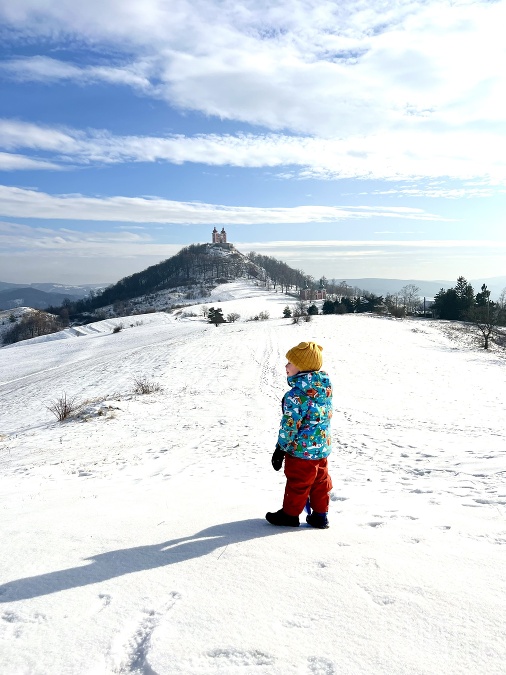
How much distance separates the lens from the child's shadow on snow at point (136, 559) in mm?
2887

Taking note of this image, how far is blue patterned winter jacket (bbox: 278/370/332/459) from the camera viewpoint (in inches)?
154

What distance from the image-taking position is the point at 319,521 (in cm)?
400

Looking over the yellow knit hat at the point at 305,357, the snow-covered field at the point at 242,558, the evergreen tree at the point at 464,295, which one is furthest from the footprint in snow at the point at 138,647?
the evergreen tree at the point at 464,295

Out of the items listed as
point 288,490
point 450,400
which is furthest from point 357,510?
point 450,400

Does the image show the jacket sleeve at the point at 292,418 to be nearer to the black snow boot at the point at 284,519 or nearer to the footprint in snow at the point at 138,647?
the black snow boot at the point at 284,519

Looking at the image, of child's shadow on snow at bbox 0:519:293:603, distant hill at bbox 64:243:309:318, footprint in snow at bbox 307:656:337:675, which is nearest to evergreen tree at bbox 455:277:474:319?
child's shadow on snow at bbox 0:519:293:603

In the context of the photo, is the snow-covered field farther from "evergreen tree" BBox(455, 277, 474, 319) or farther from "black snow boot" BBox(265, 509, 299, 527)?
"evergreen tree" BBox(455, 277, 474, 319)

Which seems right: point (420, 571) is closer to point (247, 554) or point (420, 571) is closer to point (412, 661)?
point (412, 661)

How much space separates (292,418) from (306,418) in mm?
133

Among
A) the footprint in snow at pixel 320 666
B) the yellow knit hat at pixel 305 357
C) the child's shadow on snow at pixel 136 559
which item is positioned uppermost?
the yellow knit hat at pixel 305 357

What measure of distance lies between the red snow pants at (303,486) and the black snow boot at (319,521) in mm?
43

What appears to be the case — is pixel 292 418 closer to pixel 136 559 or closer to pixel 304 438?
pixel 304 438

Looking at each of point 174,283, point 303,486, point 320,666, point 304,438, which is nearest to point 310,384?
point 304,438

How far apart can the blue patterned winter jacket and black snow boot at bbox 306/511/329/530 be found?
585 millimetres
